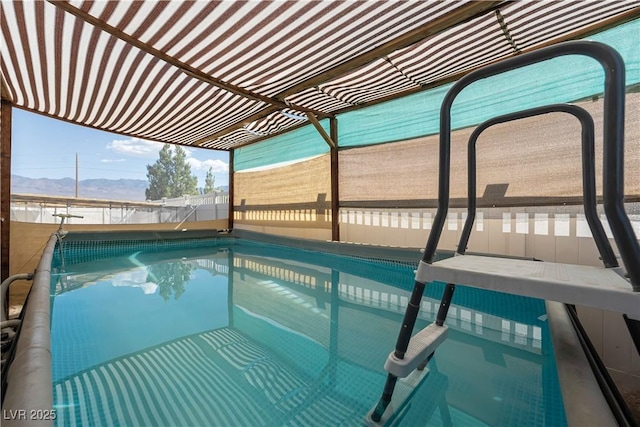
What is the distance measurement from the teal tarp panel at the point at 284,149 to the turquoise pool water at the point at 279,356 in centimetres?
373

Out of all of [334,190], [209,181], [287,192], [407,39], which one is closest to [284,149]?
[287,192]

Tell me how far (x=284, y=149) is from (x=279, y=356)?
6038 mm

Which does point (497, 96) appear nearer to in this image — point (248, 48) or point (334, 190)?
point (334, 190)

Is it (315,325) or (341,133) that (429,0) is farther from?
(341,133)

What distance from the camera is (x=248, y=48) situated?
321 cm

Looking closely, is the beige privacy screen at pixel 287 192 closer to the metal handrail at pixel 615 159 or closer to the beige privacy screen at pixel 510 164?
the beige privacy screen at pixel 510 164

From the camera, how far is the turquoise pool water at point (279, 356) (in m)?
1.38

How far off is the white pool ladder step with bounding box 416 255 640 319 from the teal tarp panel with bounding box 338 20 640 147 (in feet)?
11.4

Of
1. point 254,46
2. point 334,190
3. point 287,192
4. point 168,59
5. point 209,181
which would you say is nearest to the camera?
point 254,46

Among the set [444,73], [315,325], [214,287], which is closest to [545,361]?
[315,325]

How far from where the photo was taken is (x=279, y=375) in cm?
172

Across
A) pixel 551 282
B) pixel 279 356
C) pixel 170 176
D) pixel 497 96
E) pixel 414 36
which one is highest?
pixel 170 176

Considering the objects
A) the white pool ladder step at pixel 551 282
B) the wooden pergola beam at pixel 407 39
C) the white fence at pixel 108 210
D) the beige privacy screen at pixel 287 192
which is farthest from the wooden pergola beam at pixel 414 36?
the white fence at pixel 108 210

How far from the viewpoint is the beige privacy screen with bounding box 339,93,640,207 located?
311cm
